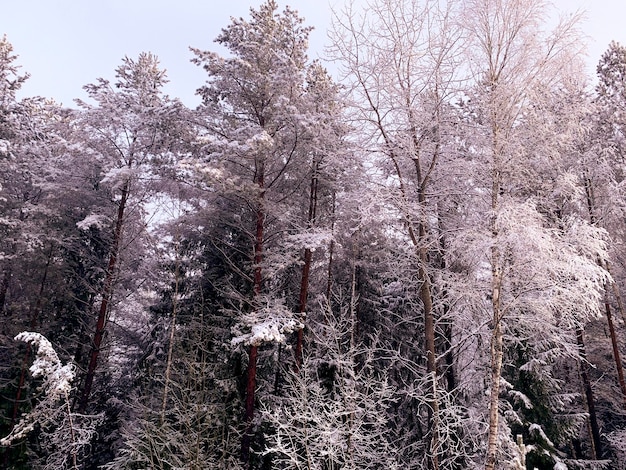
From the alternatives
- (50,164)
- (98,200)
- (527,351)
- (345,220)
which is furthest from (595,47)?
(50,164)

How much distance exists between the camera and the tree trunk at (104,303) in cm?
1223

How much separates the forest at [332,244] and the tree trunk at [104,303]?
0.37ft

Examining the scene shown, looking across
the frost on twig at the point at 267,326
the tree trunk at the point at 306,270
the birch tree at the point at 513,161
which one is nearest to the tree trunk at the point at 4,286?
the frost on twig at the point at 267,326

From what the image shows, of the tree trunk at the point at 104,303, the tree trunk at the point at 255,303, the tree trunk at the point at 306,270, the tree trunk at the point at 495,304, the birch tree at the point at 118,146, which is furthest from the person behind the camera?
the birch tree at the point at 118,146

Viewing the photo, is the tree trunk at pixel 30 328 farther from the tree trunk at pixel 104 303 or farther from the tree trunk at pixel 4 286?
the tree trunk at pixel 104 303

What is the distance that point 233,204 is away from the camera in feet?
42.6

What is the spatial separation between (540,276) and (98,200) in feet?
47.5

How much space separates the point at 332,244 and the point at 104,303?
7933 millimetres

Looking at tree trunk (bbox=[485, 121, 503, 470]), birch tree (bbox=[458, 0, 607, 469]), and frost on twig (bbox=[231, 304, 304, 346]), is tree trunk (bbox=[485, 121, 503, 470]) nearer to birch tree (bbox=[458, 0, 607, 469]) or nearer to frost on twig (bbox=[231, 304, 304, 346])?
birch tree (bbox=[458, 0, 607, 469])

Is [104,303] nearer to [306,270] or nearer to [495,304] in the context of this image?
[306,270]

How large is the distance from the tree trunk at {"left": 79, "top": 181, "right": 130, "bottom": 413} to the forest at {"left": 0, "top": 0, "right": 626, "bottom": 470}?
0.37 feet

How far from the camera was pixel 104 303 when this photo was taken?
12.8 meters

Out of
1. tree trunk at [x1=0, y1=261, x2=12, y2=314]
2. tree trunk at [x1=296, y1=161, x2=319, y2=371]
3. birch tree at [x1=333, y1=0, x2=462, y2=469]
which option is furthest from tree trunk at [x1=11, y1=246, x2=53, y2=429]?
birch tree at [x1=333, y1=0, x2=462, y2=469]

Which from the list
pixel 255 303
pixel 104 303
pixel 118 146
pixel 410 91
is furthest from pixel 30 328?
pixel 410 91
